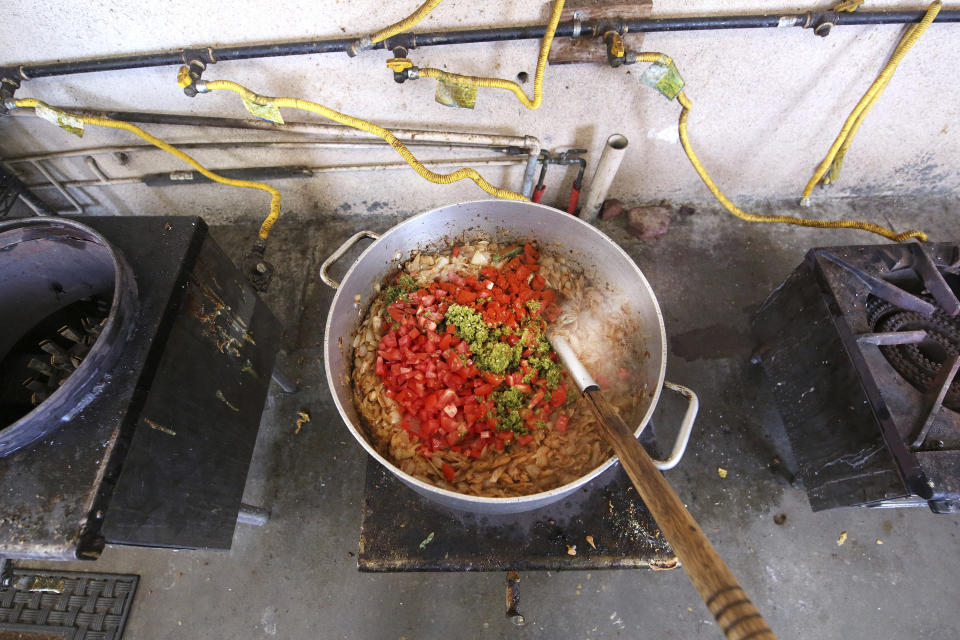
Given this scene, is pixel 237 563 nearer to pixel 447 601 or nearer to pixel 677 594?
pixel 447 601

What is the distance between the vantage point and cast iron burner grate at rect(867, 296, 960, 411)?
5.59 feet

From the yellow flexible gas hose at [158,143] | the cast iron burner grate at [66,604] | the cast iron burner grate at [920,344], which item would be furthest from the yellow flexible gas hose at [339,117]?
the cast iron burner grate at [66,604]

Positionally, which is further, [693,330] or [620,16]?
[693,330]

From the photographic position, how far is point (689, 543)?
38.6 inches

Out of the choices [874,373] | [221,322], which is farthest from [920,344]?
[221,322]

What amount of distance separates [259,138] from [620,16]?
1.80 meters

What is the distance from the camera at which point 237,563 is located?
215cm

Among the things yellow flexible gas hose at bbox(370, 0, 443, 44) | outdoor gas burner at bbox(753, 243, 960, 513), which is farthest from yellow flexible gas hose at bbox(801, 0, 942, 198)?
yellow flexible gas hose at bbox(370, 0, 443, 44)

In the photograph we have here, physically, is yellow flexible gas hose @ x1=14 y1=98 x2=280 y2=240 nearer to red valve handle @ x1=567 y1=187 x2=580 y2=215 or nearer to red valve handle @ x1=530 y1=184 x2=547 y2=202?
red valve handle @ x1=530 y1=184 x2=547 y2=202

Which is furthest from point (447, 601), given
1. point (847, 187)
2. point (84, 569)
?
point (847, 187)

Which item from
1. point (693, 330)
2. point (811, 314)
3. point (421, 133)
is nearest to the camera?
point (811, 314)

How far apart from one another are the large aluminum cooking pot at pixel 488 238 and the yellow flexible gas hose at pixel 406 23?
628mm

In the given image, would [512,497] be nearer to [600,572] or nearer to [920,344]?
[600,572]

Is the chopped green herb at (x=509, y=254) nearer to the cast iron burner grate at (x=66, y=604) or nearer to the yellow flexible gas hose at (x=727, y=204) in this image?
the yellow flexible gas hose at (x=727, y=204)
